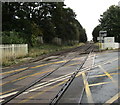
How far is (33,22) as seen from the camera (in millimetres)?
32312

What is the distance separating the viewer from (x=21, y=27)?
1104 inches

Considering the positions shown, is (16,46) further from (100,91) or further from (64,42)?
(64,42)

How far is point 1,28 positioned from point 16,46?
9245mm

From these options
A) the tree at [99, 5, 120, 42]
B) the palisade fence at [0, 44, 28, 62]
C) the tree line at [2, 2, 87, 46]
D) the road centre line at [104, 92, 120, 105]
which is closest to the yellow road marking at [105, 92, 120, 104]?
the road centre line at [104, 92, 120, 105]

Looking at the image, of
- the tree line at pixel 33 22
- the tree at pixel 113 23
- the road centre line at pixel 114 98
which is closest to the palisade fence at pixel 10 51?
the tree line at pixel 33 22

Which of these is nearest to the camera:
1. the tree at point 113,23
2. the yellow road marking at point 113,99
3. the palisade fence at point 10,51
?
the yellow road marking at point 113,99

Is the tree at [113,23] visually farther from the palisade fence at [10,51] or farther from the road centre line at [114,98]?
the road centre line at [114,98]

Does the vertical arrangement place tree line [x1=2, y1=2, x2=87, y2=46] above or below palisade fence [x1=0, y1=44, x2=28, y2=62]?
above

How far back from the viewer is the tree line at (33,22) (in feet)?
86.5

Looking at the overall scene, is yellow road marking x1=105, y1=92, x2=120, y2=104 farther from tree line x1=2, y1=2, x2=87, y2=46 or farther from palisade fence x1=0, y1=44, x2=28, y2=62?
tree line x1=2, y1=2, x2=87, y2=46

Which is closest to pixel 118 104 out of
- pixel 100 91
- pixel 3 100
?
pixel 100 91

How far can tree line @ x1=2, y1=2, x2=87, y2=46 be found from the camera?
1038 inches

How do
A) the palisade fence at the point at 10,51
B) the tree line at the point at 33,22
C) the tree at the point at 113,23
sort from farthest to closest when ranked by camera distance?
the tree at the point at 113,23 → the tree line at the point at 33,22 → the palisade fence at the point at 10,51

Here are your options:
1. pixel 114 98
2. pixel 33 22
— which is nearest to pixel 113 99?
pixel 114 98
